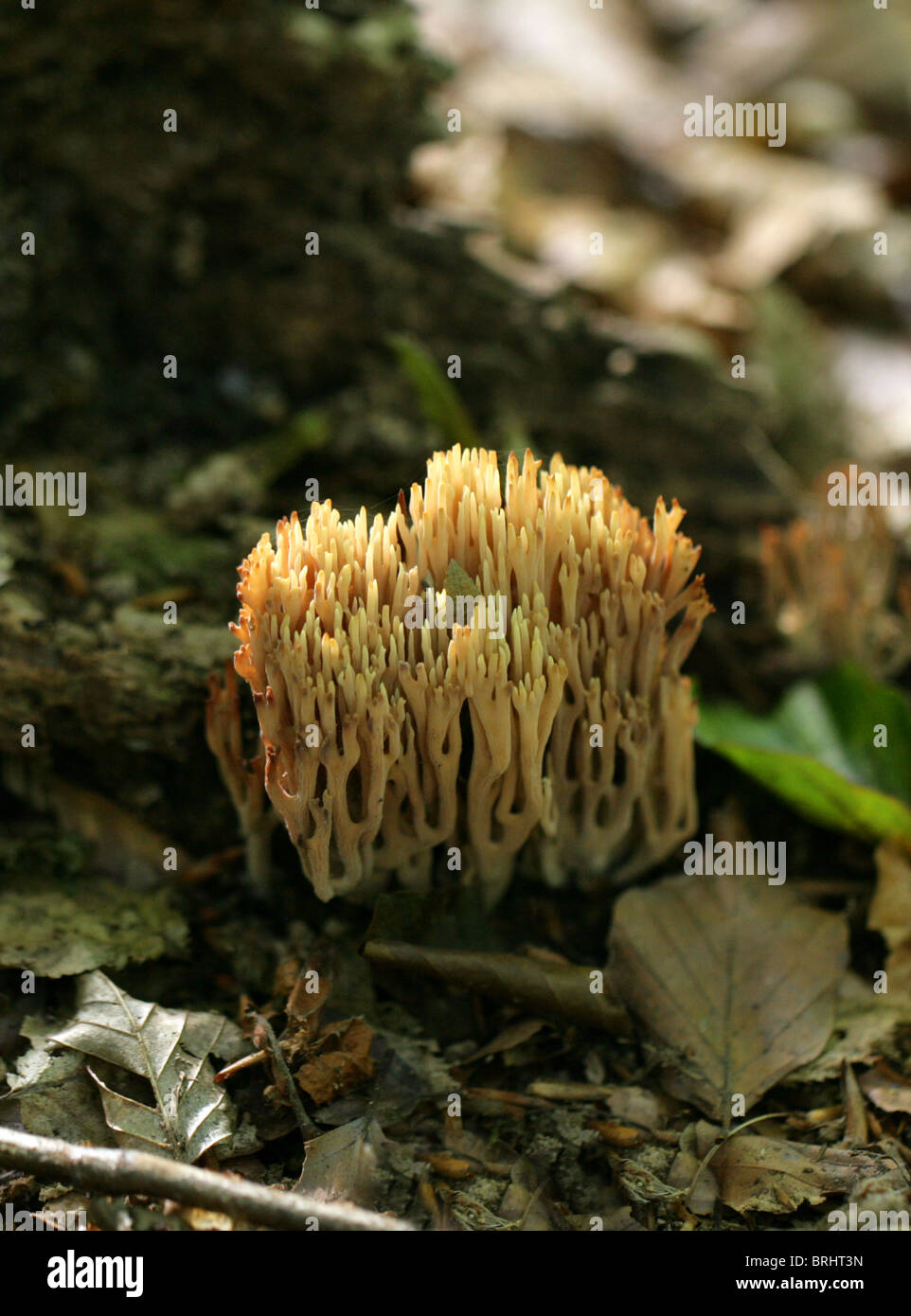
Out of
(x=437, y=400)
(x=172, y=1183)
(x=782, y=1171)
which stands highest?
(x=437, y=400)

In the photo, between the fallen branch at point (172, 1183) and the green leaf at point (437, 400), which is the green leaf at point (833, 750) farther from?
the fallen branch at point (172, 1183)

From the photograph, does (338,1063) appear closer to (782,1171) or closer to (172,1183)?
(172,1183)

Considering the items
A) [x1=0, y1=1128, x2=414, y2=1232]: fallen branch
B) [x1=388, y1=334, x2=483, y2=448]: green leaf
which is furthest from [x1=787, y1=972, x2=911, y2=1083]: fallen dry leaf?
[x1=388, y1=334, x2=483, y2=448]: green leaf

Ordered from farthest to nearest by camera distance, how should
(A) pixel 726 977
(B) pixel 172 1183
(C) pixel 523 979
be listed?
1. (A) pixel 726 977
2. (C) pixel 523 979
3. (B) pixel 172 1183

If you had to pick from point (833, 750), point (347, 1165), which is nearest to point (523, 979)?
point (347, 1165)

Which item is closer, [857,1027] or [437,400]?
[857,1027]

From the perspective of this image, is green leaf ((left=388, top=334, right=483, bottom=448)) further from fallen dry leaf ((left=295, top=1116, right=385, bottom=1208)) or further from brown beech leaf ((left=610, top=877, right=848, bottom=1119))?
fallen dry leaf ((left=295, top=1116, right=385, bottom=1208))
